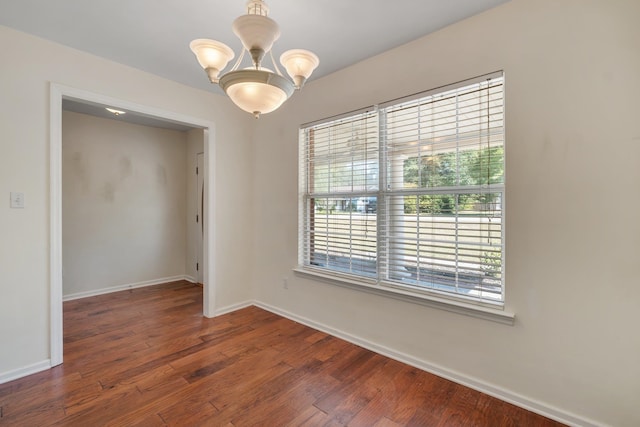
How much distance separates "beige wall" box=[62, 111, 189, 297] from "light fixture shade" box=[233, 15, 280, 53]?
3919 millimetres

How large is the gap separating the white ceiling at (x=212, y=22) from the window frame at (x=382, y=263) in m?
0.47

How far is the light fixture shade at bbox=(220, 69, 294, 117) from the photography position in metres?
1.31

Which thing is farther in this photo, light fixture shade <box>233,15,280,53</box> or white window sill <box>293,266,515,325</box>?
white window sill <box>293,266,515,325</box>

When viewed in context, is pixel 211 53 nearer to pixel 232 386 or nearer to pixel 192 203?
pixel 232 386

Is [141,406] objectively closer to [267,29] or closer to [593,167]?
[267,29]

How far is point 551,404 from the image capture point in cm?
176

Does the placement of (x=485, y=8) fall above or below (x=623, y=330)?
above

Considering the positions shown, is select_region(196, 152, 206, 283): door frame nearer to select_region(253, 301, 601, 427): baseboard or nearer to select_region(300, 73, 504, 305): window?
→ select_region(300, 73, 504, 305): window

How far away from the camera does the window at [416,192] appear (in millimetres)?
1995

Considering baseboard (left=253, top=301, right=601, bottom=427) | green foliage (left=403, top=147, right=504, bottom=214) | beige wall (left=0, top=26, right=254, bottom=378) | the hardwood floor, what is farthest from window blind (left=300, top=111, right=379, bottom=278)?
beige wall (left=0, top=26, right=254, bottom=378)

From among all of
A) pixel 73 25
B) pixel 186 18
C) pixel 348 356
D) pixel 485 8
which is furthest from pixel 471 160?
pixel 73 25

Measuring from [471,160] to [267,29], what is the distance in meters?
1.56

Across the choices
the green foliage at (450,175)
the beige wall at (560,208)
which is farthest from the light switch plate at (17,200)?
the beige wall at (560,208)

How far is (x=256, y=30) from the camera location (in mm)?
1269
